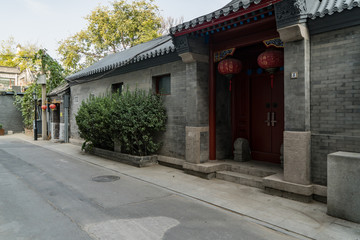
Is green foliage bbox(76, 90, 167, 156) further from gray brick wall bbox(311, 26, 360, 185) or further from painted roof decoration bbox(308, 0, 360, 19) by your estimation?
painted roof decoration bbox(308, 0, 360, 19)

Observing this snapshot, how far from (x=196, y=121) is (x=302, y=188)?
3397 mm

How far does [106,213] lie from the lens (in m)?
4.66

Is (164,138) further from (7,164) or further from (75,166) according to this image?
(7,164)

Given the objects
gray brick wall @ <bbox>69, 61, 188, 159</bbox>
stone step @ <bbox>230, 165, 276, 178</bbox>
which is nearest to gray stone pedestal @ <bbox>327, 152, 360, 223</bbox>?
stone step @ <bbox>230, 165, 276, 178</bbox>

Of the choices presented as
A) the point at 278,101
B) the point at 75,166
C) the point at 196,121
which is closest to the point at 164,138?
the point at 196,121

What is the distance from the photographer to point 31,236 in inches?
146

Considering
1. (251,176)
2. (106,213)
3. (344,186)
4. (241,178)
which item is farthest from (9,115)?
(344,186)

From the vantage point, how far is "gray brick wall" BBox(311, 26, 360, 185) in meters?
4.98

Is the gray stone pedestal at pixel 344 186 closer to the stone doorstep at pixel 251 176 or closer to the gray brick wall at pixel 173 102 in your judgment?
the stone doorstep at pixel 251 176

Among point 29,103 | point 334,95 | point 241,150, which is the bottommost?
point 241,150

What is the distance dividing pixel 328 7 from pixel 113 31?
2213 cm

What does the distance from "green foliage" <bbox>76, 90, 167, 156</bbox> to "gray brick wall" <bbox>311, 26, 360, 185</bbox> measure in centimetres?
503

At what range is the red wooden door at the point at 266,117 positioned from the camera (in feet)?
24.5

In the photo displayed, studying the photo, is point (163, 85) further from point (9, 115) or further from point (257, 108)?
point (9, 115)
